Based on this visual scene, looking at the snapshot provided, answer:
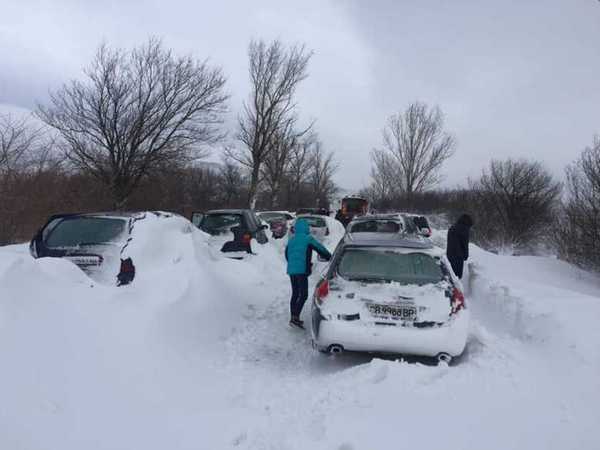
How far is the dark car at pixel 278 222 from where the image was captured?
1659cm

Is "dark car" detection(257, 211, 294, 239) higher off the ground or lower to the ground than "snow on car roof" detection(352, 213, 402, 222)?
lower

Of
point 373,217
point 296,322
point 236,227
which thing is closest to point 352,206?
point 373,217

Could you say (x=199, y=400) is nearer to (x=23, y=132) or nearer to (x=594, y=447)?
(x=594, y=447)

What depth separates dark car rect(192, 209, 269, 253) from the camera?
9.39 metres

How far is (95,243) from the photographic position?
17.0ft

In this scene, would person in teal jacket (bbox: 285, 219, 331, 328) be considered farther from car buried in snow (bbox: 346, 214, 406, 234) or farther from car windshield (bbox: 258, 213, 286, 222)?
car windshield (bbox: 258, 213, 286, 222)

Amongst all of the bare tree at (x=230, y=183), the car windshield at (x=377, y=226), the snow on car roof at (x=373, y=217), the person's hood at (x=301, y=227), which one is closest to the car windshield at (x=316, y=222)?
the snow on car roof at (x=373, y=217)

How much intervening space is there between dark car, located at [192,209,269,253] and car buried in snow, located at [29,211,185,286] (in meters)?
3.57

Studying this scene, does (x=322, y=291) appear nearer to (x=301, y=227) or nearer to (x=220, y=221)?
(x=301, y=227)

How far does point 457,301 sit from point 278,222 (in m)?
13.4

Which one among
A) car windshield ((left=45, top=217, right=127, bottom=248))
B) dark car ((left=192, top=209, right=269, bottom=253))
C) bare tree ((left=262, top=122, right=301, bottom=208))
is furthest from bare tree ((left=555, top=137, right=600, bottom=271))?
bare tree ((left=262, top=122, right=301, bottom=208))

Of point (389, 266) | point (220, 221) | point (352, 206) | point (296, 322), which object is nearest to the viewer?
point (389, 266)

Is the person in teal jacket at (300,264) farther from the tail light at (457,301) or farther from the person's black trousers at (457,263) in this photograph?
the person's black trousers at (457,263)

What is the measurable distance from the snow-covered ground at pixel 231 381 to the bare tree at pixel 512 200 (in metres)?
24.9
